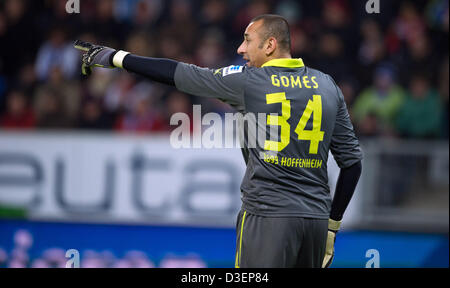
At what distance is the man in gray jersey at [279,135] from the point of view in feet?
14.1

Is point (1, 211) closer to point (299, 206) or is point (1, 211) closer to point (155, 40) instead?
point (155, 40)

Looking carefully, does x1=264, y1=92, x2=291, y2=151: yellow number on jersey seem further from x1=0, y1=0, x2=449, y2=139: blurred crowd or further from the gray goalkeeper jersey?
x1=0, y1=0, x2=449, y2=139: blurred crowd

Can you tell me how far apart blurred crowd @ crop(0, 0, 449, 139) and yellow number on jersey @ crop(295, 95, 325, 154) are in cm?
496

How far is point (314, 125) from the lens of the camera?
14.4 feet

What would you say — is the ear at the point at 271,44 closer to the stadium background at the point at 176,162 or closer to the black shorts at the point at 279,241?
the black shorts at the point at 279,241

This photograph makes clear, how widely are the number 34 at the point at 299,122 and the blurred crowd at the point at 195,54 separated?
496 centimetres

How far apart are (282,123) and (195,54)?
649cm

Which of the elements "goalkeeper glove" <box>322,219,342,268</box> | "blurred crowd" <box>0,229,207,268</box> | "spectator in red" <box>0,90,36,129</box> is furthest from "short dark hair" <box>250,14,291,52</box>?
"spectator in red" <box>0,90,36,129</box>

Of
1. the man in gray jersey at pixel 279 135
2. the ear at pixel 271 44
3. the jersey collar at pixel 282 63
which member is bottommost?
the man in gray jersey at pixel 279 135

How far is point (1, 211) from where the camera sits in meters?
9.10

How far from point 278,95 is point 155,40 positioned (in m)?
6.77

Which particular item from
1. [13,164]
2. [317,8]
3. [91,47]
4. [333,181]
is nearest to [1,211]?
[13,164]

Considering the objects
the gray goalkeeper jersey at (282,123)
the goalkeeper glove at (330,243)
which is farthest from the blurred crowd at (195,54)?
the gray goalkeeper jersey at (282,123)
